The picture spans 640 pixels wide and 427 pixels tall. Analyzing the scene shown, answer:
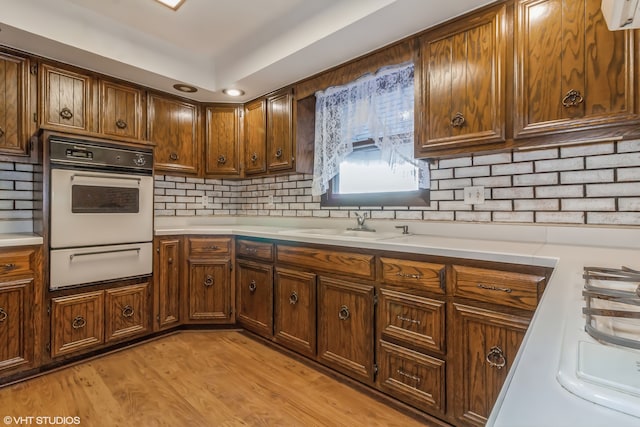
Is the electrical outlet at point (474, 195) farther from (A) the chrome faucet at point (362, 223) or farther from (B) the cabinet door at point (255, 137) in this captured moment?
(B) the cabinet door at point (255, 137)

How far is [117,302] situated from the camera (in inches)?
94.2

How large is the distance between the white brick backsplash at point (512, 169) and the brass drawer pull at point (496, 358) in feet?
3.16

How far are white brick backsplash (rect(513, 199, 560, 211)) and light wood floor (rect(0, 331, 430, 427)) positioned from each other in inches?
49.6

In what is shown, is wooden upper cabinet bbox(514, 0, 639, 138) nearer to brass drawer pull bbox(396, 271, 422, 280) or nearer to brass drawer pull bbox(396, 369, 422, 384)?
brass drawer pull bbox(396, 271, 422, 280)

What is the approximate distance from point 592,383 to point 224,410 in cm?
177

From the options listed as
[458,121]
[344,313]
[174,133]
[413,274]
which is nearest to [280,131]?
[174,133]

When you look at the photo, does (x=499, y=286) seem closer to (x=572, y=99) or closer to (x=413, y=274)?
(x=413, y=274)

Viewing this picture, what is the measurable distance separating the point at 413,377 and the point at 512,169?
1.24 m

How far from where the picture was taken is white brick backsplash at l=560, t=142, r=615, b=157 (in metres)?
1.58

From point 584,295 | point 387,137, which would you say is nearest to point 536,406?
point 584,295

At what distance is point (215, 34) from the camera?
2.50 meters

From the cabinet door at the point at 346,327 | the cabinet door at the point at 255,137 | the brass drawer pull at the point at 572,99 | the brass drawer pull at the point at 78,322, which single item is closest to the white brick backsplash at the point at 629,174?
the brass drawer pull at the point at 572,99

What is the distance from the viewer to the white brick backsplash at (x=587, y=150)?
5.17 ft

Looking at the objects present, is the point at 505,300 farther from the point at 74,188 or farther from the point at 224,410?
the point at 74,188
